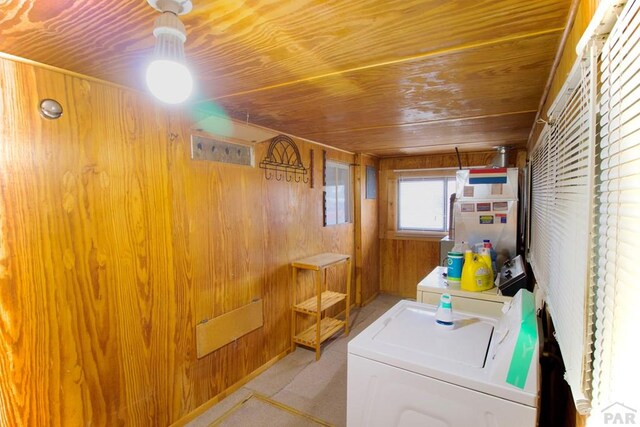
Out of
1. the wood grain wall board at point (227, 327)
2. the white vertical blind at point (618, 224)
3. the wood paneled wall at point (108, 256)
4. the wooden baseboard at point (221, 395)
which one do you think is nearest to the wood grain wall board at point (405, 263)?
the wooden baseboard at point (221, 395)

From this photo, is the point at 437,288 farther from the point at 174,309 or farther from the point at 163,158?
→ the point at 163,158

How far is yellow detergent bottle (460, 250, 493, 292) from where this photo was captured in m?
2.14

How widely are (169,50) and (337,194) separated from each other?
312cm

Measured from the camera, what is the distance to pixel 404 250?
479 centimetres

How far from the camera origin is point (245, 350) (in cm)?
260

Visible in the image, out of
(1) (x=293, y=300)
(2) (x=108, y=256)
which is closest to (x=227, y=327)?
(1) (x=293, y=300)

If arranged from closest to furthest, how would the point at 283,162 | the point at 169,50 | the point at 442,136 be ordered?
the point at 169,50, the point at 283,162, the point at 442,136

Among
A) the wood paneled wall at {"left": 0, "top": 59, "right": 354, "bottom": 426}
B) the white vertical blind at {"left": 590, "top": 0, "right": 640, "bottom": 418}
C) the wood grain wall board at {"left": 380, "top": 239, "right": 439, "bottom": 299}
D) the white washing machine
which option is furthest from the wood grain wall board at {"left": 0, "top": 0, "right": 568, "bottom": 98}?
the wood grain wall board at {"left": 380, "top": 239, "right": 439, "bottom": 299}

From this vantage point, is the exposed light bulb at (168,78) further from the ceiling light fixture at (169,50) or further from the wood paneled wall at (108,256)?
the wood paneled wall at (108,256)

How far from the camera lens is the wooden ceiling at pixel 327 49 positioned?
1.01 meters

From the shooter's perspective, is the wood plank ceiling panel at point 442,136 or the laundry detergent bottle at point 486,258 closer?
the laundry detergent bottle at point 486,258

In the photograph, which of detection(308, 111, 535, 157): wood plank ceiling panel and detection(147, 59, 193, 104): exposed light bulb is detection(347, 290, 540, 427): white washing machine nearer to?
detection(147, 59, 193, 104): exposed light bulb

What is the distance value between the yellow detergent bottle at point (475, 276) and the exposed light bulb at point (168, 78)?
6.53 ft

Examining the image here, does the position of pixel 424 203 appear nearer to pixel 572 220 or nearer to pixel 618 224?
pixel 572 220
